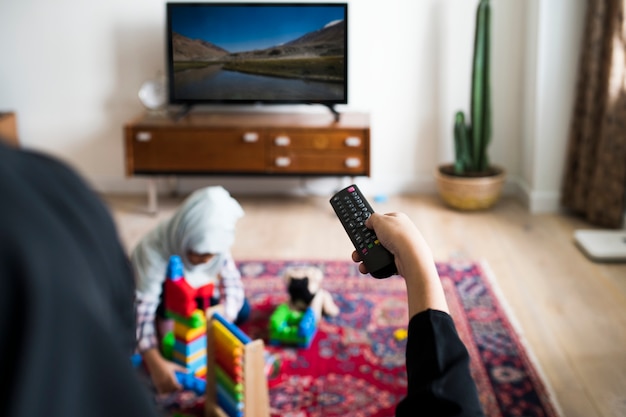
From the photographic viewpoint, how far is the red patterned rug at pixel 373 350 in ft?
8.06

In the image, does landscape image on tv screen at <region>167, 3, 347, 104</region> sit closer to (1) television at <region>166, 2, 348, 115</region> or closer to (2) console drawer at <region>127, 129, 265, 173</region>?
(1) television at <region>166, 2, 348, 115</region>

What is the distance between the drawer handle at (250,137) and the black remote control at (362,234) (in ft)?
9.28

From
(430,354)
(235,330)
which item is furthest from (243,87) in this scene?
(430,354)

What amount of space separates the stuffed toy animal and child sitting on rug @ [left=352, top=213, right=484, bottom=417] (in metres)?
1.99

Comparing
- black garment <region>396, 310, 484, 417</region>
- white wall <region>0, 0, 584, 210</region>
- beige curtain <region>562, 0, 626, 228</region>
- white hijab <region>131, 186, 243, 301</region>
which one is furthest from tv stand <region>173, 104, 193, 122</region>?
black garment <region>396, 310, 484, 417</region>

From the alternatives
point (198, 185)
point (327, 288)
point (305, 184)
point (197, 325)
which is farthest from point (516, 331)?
point (198, 185)

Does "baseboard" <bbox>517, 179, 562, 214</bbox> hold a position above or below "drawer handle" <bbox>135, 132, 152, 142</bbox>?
below

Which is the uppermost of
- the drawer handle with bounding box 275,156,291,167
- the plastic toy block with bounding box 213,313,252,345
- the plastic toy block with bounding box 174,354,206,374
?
the drawer handle with bounding box 275,156,291,167

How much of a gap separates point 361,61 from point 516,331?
2085 millimetres

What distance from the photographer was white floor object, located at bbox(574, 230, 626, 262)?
11.6ft

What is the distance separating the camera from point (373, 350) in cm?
278

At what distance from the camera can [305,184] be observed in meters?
4.69

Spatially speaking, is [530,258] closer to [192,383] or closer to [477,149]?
[477,149]

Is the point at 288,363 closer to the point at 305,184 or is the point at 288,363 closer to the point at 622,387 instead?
the point at 622,387
